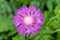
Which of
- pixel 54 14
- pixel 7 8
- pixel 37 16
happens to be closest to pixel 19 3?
pixel 7 8

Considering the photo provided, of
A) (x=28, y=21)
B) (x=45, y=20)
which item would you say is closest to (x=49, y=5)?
(x=45, y=20)

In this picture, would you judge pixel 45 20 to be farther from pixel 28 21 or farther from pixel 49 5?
pixel 28 21

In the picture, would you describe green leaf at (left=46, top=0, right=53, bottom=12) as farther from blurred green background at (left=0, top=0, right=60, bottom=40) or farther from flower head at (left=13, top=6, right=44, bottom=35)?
flower head at (left=13, top=6, right=44, bottom=35)

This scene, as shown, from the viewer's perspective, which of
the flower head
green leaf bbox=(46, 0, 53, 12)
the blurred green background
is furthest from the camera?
green leaf bbox=(46, 0, 53, 12)

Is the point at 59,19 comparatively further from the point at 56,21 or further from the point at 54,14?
the point at 54,14

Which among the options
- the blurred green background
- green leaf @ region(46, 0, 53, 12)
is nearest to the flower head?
the blurred green background

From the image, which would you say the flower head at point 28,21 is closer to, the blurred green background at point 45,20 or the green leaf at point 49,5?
the blurred green background at point 45,20
